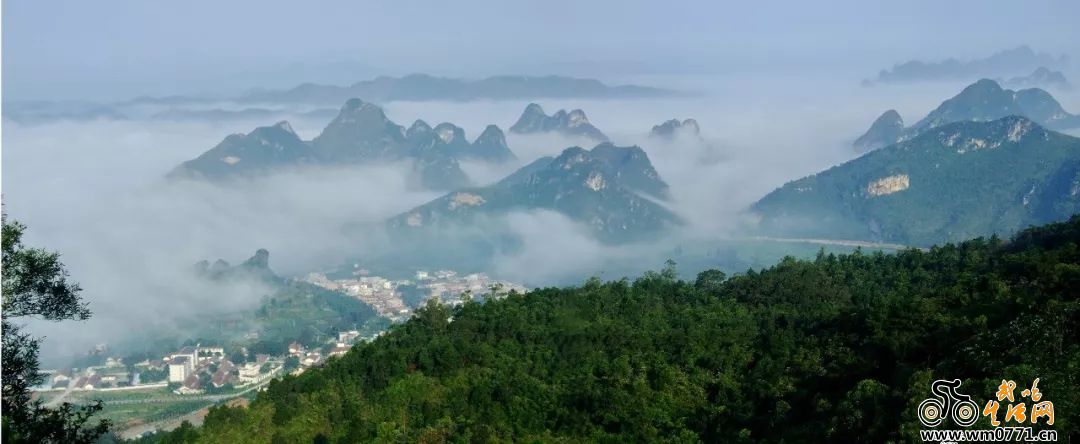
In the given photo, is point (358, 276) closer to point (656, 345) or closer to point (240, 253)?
point (240, 253)

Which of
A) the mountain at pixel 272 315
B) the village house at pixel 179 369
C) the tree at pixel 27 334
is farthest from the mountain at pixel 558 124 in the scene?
the tree at pixel 27 334

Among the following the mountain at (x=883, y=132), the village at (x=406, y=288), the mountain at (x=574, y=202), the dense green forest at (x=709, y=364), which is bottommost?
the dense green forest at (x=709, y=364)

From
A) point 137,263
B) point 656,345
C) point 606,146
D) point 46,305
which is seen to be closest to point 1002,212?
point 606,146

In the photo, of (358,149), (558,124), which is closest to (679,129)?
(558,124)

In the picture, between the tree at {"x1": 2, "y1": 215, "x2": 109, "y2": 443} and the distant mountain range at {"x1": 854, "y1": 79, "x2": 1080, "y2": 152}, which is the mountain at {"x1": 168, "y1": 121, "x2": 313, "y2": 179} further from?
the tree at {"x1": 2, "y1": 215, "x2": 109, "y2": 443}

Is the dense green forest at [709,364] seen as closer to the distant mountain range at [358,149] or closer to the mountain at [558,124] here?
the distant mountain range at [358,149]

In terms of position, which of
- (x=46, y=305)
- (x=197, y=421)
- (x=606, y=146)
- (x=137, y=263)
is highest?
(x=606, y=146)
